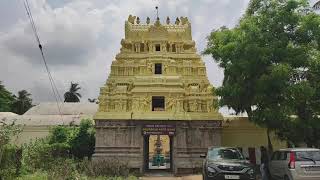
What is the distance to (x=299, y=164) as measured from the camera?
43.5 feet

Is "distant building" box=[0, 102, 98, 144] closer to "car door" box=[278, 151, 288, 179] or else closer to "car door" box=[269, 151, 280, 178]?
"car door" box=[269, 151, 280, 178]

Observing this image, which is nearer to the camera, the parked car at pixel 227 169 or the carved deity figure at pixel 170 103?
the parked car at pixel 227 169

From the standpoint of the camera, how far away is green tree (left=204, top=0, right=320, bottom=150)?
678 inches

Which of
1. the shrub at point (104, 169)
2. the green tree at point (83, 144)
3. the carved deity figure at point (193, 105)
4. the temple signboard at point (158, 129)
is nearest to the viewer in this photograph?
the shrub at point (104, 169)

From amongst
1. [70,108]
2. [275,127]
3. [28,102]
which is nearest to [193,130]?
[275,127]

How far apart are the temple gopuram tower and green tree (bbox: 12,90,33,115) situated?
129ft

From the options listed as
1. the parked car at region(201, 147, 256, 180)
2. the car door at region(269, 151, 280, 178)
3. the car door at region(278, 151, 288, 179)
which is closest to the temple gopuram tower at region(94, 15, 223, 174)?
the car door at region(269, 151, 280, 178)

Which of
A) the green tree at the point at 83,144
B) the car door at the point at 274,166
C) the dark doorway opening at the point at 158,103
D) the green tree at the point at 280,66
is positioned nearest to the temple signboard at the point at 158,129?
the dark doorway opening at the point at 158,103

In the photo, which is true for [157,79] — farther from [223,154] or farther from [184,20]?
[223,154]

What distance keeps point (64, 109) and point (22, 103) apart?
17.8m

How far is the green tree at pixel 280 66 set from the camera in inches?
678

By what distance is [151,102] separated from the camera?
24906 millimetres

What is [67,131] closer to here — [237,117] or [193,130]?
[193,130]

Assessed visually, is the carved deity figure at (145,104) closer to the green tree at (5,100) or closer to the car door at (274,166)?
the car door at (274,166)
